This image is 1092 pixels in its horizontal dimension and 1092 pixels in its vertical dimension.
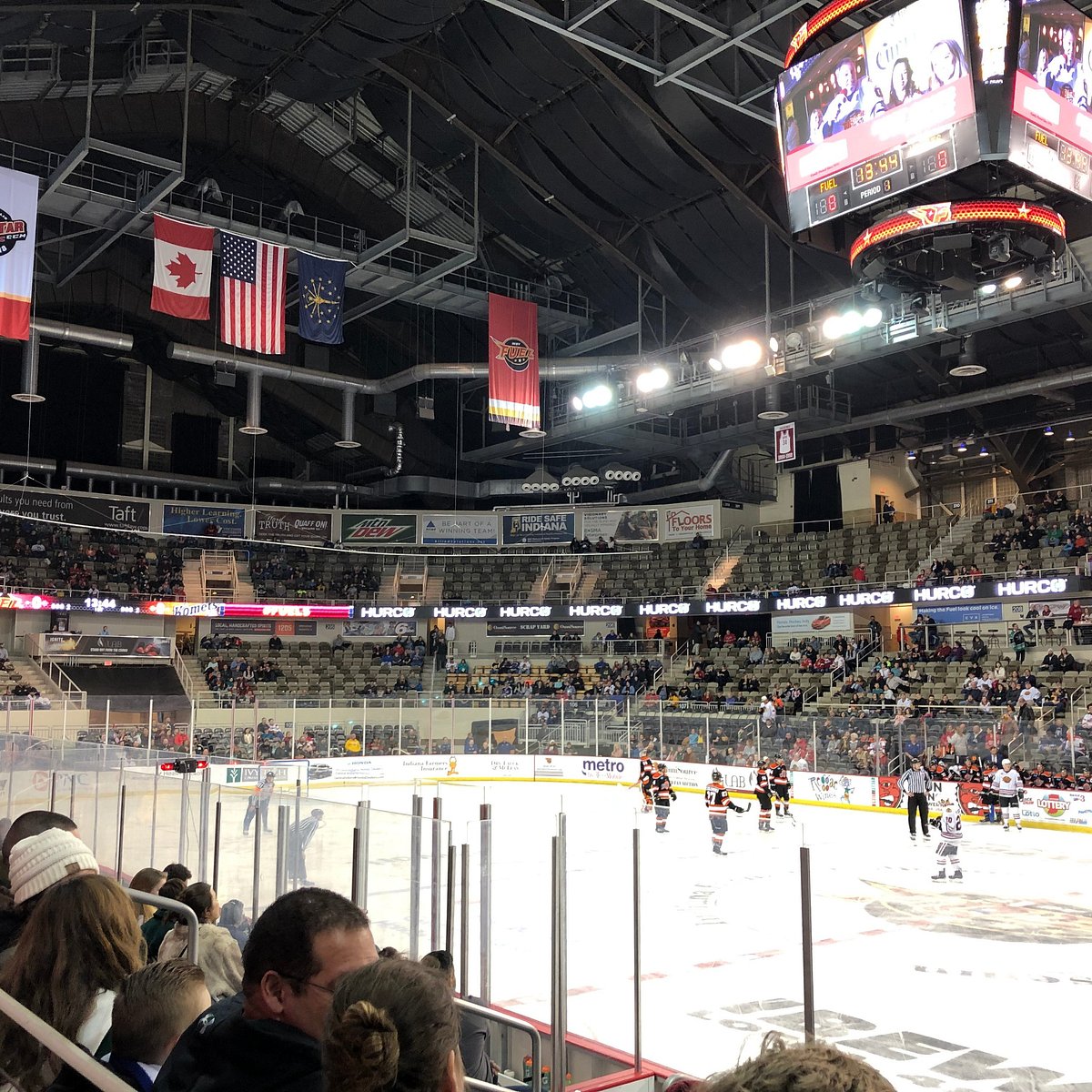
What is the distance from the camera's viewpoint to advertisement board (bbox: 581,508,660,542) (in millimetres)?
39125

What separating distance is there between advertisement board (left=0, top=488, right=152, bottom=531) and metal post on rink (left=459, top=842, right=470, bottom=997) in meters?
30.4

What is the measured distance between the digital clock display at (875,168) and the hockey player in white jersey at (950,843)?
7.90 meters

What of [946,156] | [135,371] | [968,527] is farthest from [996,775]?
[135,371]

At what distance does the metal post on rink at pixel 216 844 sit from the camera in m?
8.68

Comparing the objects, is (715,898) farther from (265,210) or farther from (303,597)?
(303,597)

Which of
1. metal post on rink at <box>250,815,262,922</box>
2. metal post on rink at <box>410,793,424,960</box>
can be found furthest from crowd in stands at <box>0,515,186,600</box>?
metal post on rink at <box>410,793,424,960</box>

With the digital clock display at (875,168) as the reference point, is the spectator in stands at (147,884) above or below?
below

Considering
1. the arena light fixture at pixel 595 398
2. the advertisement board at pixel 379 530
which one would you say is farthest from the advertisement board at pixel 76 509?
the arena light fixture at pixel 595 398

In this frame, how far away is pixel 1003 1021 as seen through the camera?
7.91m

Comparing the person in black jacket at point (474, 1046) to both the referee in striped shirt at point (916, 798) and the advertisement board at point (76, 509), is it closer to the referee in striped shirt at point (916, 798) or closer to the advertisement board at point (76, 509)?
the referee in striped shirt at point (916, 798)

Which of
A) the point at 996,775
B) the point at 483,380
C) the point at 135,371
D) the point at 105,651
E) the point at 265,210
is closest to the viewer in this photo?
the point at 996,775

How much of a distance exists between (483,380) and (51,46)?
54.0 ft

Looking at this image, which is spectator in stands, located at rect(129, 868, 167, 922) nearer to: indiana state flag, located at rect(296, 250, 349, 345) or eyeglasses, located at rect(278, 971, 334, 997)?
eyeglasses, located at rect(278, 971, 334, 997)

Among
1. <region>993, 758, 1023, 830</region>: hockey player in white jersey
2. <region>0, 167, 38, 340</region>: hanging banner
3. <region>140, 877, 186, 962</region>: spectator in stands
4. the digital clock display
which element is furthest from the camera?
<region>993, 758, 1023, 830</region>: hockey player in white jersey
